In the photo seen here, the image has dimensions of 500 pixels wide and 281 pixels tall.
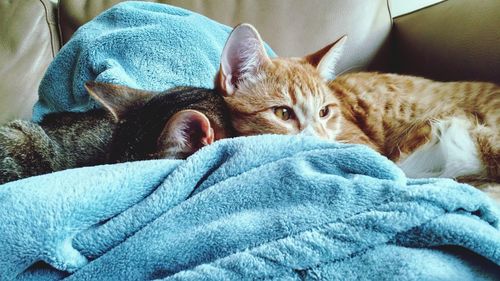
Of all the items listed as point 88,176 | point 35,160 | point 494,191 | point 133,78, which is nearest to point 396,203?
point 88,176

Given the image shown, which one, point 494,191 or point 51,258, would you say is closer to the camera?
point 51,258

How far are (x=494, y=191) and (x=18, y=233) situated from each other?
94 centimetres

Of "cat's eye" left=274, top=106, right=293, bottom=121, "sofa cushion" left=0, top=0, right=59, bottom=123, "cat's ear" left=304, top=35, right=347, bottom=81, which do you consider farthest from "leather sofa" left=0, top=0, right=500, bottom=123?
"cat's eye" left=274, top=106, right=293, bottom=121

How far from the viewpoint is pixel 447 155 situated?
3.40ft

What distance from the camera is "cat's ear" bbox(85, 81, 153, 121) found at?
3.20 ft

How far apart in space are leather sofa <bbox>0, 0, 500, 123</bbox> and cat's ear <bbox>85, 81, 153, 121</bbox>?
800 mm

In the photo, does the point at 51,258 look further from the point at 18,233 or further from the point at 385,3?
the point at 385,3

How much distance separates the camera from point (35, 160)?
0.91 meters

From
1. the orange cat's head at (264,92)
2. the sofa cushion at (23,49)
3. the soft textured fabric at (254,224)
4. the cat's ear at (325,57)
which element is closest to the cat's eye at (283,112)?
the orange cat's head at (264,92)

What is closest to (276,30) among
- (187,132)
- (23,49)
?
(187,132)

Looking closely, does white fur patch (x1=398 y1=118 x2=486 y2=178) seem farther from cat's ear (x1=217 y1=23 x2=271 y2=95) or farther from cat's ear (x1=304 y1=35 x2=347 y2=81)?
cat's ear (x1=217 y1=23 x2=271 y2=95)

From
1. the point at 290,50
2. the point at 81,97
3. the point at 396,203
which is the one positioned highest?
the point at 396,203

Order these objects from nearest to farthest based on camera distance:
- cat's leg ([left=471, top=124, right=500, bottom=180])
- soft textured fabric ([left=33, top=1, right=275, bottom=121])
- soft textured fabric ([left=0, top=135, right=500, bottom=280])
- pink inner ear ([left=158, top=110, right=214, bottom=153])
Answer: soft textured fabric ([left=0, top=135, right=500, bottom=280]) < pink inner ear ([left=158, top=110, right=214, bottom=153]) < cat's leg ([left=471, top=124, right=500, bottom=180]) < soft textured fabric ([left=33, top=1, right=275, bottom=121])

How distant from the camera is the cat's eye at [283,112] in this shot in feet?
3.38
